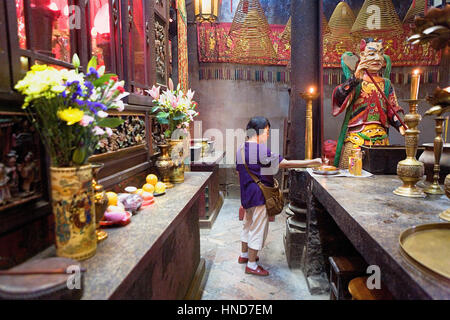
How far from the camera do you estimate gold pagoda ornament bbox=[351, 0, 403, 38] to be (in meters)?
5.00

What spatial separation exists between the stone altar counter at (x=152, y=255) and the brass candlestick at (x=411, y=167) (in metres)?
1.45

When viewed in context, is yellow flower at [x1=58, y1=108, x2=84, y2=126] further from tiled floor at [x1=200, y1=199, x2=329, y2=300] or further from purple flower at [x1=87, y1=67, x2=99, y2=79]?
tiled floor at [x1=200, y1=199, x2=329, y2=300]

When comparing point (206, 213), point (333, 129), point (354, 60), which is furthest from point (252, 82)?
point (206, 213)

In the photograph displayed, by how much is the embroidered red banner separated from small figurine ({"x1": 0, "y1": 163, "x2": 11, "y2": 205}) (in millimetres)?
6149

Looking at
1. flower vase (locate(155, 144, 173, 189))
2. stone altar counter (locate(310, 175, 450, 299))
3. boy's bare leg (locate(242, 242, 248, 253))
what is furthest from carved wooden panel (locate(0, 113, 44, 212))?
boy's bare leg (locate(242, 242, 248, 253))

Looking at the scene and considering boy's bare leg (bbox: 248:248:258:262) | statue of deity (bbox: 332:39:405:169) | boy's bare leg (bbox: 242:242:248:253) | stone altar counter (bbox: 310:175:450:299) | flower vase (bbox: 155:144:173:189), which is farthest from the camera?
statue of deity (bbox: 332:39:405:169)

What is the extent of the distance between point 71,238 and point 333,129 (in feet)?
22.2

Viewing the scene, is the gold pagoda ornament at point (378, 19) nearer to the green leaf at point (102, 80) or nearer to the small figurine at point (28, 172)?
the green leaf at point (102, 80)

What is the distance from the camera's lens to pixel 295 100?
367 centimetres

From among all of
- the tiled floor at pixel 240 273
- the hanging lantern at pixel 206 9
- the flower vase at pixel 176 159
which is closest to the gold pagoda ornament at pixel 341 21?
the hanging lantern at pixel 206 9

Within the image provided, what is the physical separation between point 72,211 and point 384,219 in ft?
4.79

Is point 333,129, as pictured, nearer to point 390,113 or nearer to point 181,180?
point 390,113

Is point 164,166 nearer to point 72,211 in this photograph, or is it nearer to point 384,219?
point 72,211
